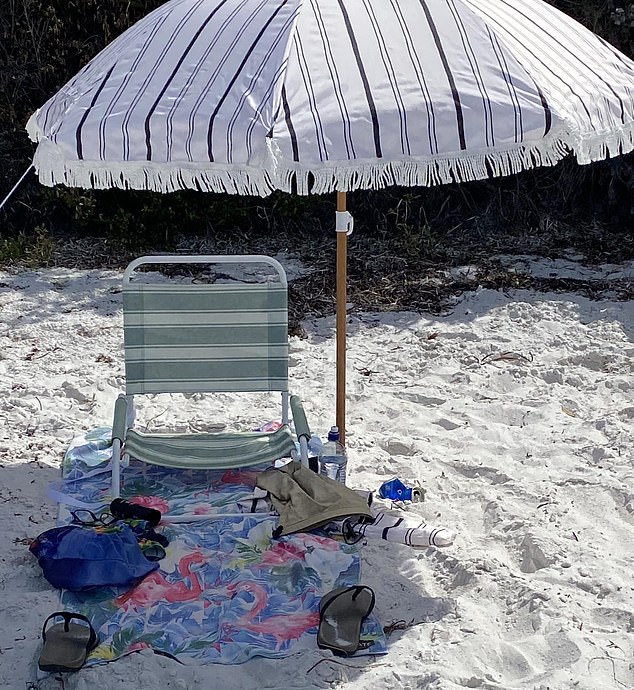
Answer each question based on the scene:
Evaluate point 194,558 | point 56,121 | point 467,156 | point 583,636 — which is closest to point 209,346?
point 194,558

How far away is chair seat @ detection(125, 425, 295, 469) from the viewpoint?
12.6 ft

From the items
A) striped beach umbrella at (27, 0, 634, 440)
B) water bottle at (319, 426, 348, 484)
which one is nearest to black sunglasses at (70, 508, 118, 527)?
water bottle at (319, 426, 348, 484)

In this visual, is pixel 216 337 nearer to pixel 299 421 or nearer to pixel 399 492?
pixel 299 421

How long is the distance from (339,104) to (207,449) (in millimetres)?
1691

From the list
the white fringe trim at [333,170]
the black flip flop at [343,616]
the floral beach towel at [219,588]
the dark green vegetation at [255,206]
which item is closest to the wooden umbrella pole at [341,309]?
the floral beach towel at [219,588]

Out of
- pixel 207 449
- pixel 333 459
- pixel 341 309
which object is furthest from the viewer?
pixel 333 459

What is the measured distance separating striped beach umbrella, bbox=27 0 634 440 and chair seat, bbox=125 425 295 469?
1.19 meters

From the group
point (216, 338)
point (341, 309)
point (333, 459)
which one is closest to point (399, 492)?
point (333, 459)

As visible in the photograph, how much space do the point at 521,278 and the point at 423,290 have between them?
72 centimetres

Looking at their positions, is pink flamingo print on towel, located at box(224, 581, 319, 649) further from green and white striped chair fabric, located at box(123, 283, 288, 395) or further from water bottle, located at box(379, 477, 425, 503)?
green and white striped chair fabric, located at box(123, 283, 288, 395)

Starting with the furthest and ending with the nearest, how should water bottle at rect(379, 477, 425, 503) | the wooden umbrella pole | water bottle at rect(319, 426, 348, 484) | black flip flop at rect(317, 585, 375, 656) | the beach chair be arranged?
the beach chair, water bottle at rect(319, 426, 348, 484), water bottle at rect(379, 477, 425, 503), the wooden umbrella pole, black flip flop at rect(317, 585, 375, 656)

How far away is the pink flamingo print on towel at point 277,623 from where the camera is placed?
3.07 metres

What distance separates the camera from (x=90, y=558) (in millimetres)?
3293

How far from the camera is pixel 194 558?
11.4 feet
